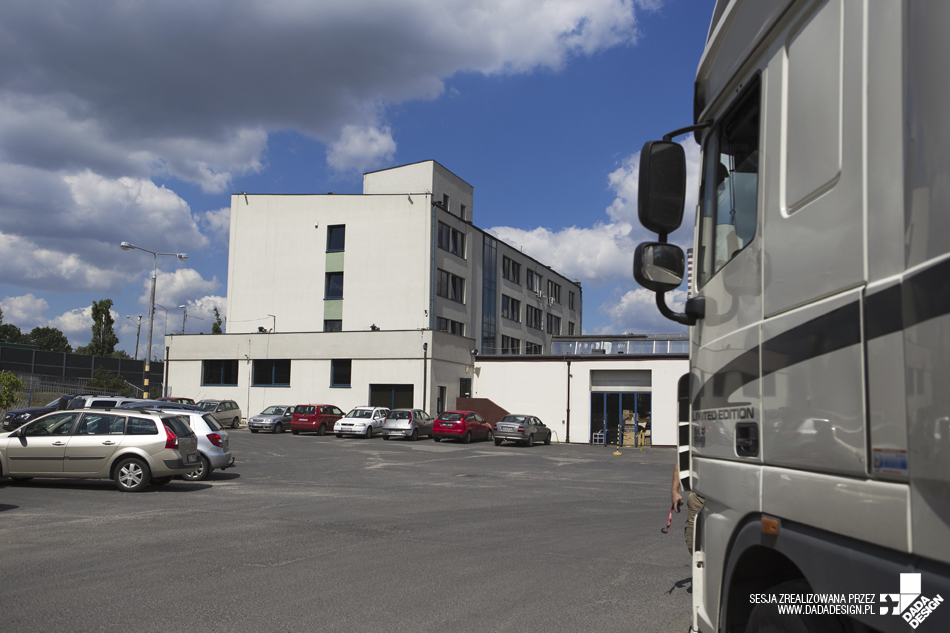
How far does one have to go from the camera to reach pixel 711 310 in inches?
128

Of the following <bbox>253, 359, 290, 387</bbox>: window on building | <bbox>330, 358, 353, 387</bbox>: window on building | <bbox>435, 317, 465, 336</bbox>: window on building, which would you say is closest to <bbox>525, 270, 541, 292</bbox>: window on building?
<bbox>435, 317, 465, 336</bbox>: window on building

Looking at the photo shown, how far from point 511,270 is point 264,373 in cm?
2108

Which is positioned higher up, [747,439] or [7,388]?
[747,439]

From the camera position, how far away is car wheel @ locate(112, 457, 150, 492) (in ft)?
45.4

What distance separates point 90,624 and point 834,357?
5.63 meters

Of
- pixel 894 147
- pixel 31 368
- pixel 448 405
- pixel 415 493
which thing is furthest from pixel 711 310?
pixel 31 368

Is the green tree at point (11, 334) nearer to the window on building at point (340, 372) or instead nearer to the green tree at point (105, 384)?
the green tree at point (105, 384)

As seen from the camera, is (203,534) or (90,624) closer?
(90,624)

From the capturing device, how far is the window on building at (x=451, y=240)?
45.8 meters

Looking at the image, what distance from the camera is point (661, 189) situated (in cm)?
324

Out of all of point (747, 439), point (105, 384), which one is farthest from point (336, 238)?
point (747, 439)

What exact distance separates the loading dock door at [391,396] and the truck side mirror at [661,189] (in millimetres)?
37786

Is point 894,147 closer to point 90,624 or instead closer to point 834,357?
point 834,357

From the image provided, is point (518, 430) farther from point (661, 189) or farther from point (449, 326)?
point (661, 189)
